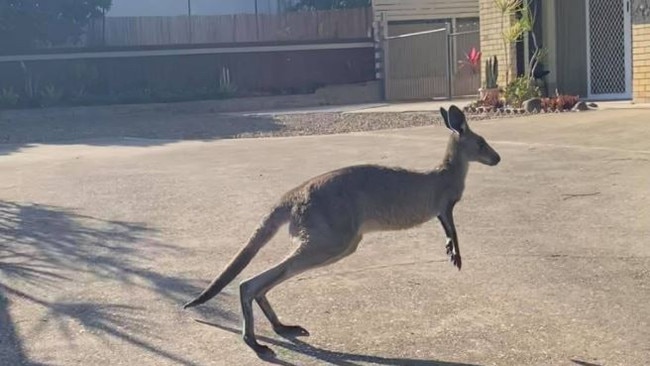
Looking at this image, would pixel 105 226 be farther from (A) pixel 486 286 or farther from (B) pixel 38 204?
(A) pixel 486 286

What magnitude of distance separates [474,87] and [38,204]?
20344mm

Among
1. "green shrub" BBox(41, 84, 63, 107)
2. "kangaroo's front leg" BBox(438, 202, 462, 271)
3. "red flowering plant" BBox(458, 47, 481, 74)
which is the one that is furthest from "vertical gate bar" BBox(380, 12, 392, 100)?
"kangaroo's front leg" BBox(438, 202, 462, 271)

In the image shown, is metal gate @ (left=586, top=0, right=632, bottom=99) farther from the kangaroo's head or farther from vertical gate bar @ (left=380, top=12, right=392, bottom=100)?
the kangaroo's head

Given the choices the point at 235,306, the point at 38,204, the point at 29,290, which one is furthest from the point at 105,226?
the point at 235,306

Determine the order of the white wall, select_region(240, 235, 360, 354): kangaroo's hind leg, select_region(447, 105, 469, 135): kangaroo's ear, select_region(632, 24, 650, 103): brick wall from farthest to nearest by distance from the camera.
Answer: the white wall < select_region(632, 24, 650, 103): brick wall < select_region(447, 105, 469, 135): kangaroo's ear < select_region(240, 235, 360, 354): kangaroo's hind leg

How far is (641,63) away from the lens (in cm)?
1934

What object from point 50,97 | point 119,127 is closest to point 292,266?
point 119,127

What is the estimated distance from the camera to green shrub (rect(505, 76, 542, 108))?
68.0 feet

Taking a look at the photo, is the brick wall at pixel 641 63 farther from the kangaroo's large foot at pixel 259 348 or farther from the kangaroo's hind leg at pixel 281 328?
the kangaroo's large foot at pixel 259 348

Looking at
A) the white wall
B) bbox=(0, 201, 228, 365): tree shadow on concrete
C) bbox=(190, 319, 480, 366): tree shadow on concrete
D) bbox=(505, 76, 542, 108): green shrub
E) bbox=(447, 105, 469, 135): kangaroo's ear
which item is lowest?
bbox=(190, 319, 480, 366): tree shadow on concrete

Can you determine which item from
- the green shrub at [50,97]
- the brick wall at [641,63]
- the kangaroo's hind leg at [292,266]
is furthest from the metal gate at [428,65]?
A: the kangaroo's hind leg at [292,266]

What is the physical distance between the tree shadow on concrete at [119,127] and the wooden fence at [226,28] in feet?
23.6

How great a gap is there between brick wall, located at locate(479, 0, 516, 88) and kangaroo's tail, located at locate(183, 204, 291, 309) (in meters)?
17.4

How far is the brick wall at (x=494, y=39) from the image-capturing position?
23.0 m
